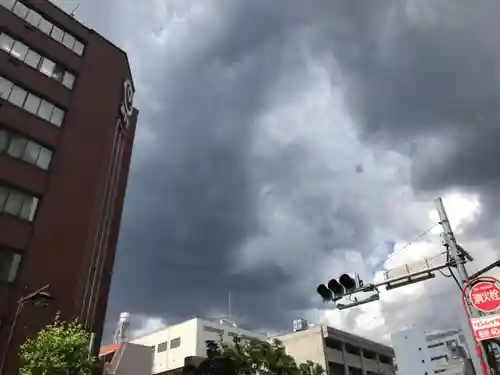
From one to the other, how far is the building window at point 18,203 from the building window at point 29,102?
639 centimetres

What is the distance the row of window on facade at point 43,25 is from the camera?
34062 millimetres

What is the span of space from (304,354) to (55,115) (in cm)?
4242

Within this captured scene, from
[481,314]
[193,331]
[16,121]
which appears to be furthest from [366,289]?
[193,331]

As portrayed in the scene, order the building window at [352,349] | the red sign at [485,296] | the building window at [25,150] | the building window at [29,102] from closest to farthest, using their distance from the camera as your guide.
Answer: the red sign at [485,296]
the building window at [25,150]
the building window at [29,102]
the building window at [352,349]

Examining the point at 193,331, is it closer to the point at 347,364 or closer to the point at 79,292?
the point at 347,364

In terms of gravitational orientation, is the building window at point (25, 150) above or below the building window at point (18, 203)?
above

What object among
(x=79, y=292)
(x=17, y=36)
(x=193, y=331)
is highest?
(x=17, y=36)

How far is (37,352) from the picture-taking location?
20.6 metres

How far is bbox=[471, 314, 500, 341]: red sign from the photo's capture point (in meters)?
11.8

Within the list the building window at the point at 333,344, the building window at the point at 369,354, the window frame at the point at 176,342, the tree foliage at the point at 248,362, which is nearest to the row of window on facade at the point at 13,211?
the tree foliage at the point at 248,362

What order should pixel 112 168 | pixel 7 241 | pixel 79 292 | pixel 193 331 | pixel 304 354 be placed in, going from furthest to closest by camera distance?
pixel 193 331
pixel 304 354
pixel 112 168
pixel 79 292
pixel 7 241

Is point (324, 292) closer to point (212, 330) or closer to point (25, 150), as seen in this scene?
point (25, 150)

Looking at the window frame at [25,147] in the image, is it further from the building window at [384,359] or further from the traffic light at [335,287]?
the building window at [384,359]

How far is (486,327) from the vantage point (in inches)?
472
